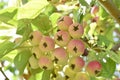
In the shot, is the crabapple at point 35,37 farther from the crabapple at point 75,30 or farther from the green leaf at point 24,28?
the crabapple at point 75,30

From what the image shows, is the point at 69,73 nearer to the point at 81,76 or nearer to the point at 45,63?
the point at 81,76

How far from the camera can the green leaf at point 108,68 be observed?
172cm

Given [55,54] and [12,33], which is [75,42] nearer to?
[55,54]

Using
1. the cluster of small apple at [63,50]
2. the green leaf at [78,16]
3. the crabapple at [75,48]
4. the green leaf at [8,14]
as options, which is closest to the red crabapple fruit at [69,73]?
the cluster of small apple at [63,50]

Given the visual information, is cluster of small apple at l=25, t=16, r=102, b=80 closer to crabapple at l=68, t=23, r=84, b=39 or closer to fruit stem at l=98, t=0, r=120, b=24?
crabapple at l=68, t=23, r=84, b=39

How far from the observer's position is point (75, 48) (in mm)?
1542

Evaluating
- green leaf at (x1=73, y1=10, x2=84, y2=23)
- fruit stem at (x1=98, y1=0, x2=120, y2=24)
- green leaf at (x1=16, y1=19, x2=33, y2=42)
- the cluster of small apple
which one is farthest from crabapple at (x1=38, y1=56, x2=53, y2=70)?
fruit stem at (x1=98, y1=0, x2=120, y2=24)

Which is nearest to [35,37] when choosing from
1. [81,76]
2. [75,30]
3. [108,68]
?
[75,30]

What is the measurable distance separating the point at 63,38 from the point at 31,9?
20 centimetres

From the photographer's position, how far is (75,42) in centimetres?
155

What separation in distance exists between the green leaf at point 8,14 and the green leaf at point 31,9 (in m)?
0.05

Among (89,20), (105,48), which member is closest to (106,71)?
(105,48)

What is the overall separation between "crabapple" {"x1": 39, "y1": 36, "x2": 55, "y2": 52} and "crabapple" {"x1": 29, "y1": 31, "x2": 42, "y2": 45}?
0.07ft

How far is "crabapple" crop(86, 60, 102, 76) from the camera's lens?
1.63 meters
